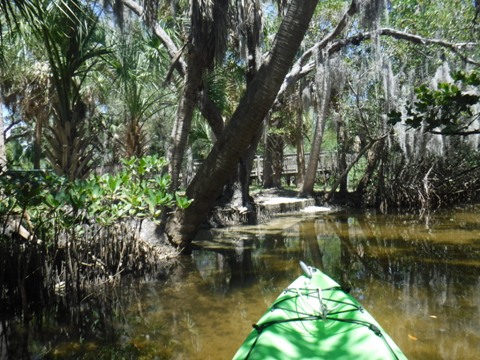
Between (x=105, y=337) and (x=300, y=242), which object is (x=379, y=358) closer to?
(x=105, y=337)

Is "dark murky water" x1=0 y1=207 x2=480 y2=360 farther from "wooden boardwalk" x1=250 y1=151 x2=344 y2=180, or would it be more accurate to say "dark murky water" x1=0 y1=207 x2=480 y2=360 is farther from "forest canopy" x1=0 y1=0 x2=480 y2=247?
"wooden boardwalk" x1=250 y1=151 x2=344 y2=180

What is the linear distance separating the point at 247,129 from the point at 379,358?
14.6 feet

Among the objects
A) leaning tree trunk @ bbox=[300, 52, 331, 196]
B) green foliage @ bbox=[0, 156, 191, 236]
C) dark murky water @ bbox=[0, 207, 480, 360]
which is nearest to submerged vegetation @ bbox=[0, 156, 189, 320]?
green foliage @ bbox=[0, 156, 191, 236]

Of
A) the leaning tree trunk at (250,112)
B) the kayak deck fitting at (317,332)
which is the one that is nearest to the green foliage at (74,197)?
the leaning tree trunk at (250,112)

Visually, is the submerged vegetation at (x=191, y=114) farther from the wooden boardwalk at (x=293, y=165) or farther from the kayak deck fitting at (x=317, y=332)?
the kayak deck fitting at (x=317, y=332)

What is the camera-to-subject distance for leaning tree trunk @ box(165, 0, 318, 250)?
20.4 feet

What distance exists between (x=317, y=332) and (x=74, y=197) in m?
3.28

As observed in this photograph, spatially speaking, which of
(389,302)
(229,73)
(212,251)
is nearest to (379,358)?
(389,302)

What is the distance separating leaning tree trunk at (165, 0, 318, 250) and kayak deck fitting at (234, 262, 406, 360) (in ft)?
10.2

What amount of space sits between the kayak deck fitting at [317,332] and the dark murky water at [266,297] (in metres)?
0.82

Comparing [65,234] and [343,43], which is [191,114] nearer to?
[65,234]

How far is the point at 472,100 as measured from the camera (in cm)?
471

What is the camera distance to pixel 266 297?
564 centimetres

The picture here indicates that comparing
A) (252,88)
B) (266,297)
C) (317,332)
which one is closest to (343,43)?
(252,88)
